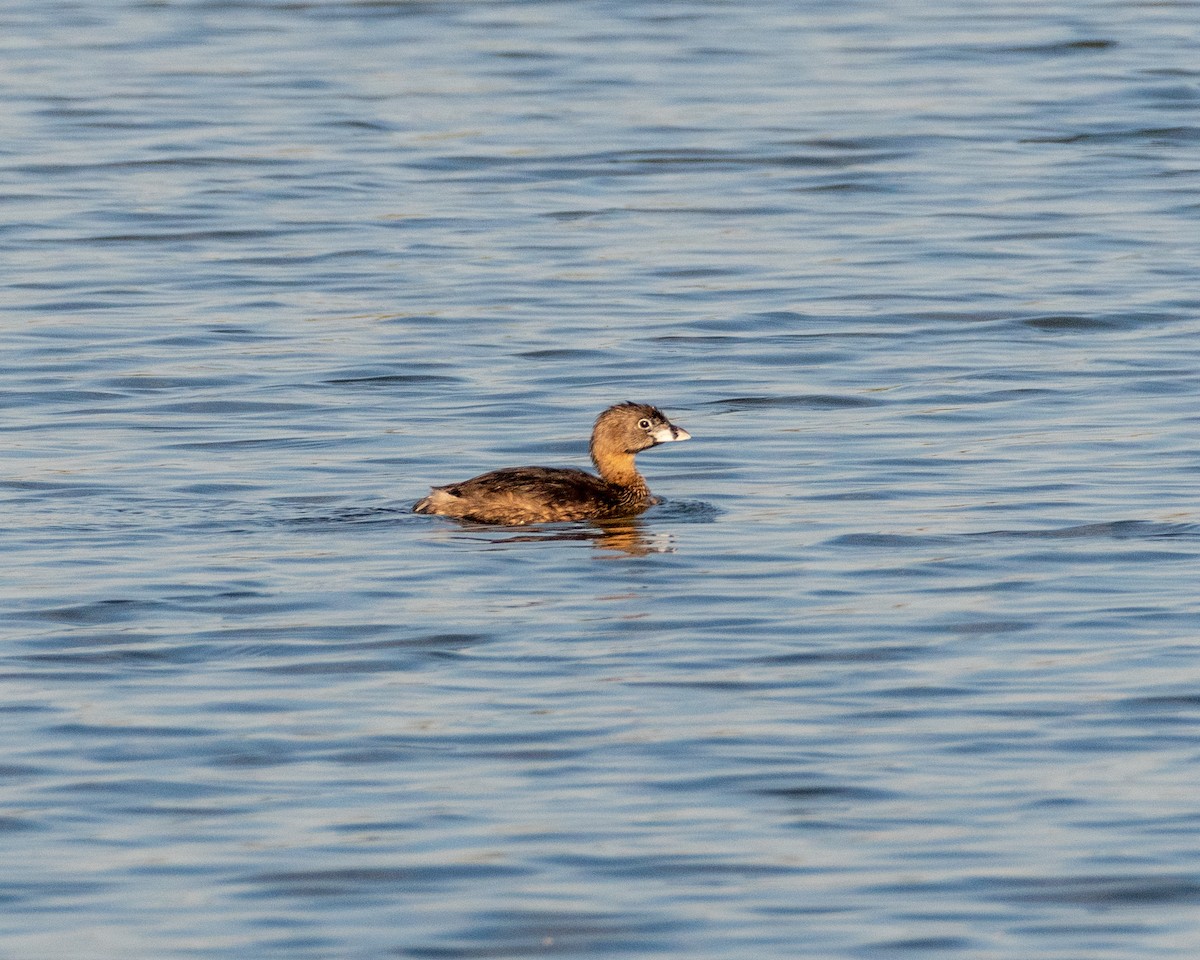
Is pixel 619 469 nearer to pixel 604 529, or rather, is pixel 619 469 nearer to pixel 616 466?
pixel 616 466

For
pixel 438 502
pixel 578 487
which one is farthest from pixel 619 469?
pixel 438 502

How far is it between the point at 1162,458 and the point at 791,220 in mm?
8113

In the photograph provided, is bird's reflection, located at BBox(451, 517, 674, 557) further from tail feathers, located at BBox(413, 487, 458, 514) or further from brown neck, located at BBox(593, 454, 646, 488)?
brown neck, located at BBox(593, 454, 646, 488)

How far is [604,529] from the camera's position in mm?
12789

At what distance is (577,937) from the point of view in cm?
744

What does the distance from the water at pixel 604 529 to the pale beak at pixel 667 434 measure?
36 cm

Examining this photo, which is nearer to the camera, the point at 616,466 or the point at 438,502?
the point at 438,502

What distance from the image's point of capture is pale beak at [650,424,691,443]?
43.8 feet

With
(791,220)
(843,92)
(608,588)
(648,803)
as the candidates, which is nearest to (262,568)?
(608,588)

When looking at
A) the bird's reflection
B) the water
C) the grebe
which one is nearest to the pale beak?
the grebe

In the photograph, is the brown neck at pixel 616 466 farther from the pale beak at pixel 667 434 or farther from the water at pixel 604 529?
the water at pixel 604 529

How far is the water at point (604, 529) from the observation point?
7.89 meters

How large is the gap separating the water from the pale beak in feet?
1.18

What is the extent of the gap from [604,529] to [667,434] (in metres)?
0.79
